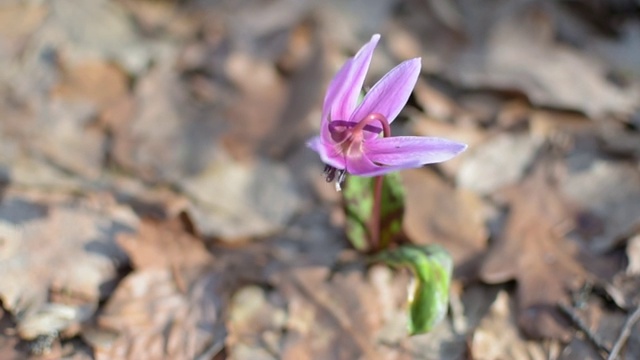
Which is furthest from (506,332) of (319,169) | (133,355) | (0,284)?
(0,284)

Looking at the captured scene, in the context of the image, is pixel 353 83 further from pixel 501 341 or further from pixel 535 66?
pixel 535 66

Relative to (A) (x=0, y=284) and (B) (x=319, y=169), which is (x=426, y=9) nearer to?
(B) (x=319, y=169)

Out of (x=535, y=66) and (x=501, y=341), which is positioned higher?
(x=535, y=66)

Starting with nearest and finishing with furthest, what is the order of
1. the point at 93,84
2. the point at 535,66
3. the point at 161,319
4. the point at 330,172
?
1. the point at 330,172
2. the point at 161,319
3. the point at 93,84
4. the point at 535,66

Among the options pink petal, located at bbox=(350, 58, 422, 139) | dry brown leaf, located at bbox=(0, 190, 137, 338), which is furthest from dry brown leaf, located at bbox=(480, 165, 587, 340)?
dry brown leaf, located at bbox=(0, 190, 137, 338)

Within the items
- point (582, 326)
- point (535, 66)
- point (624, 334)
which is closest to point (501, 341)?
point (582, 326)

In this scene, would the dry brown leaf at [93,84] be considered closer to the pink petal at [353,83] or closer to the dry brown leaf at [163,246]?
the dry brown leaf at [163,246]

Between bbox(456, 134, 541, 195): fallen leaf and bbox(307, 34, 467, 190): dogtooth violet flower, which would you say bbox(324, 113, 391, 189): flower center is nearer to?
bbox(307, 34, 467, 190): dogtooth violet flower

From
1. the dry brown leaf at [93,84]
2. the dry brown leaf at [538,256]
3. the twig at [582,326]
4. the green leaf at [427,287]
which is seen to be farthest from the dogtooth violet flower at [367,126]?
the dry brown leaf at [93,84]
